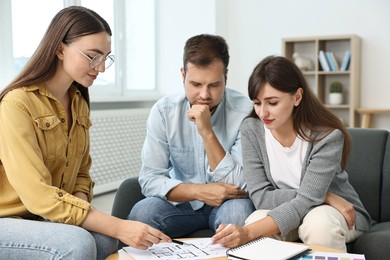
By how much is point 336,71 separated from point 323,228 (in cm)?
360

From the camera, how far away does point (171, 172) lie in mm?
2094

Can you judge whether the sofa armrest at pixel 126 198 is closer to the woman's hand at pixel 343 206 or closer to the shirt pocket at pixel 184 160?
the shirt pocket at pixel 184 160

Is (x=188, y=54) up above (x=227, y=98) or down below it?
above

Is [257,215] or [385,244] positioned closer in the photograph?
[385,244]

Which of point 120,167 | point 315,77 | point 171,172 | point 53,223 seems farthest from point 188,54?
point 315,77

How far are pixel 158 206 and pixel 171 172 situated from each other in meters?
0.26

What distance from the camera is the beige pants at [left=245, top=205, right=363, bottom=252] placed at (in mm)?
1562

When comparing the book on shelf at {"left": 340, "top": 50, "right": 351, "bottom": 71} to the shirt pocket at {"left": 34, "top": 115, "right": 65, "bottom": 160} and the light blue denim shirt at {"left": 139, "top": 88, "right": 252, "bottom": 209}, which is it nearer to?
the light blue denim shirt at {"left": 139, "top": 88, "right": 252, "bottom": 209}

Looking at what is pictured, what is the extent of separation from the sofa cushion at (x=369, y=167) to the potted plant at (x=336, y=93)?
2926 mm

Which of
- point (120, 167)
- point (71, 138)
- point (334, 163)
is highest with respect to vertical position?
point (71, 138)

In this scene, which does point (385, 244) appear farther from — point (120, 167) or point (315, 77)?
point (315, 77)

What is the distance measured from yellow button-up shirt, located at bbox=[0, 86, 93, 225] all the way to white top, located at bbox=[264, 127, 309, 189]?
0.71 m

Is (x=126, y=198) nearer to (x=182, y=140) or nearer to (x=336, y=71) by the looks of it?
(x=182, y=140)

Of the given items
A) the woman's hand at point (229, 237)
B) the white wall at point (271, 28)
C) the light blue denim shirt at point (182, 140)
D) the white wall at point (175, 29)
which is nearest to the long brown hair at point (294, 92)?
the light blue denim shirt at point (182, 140)
